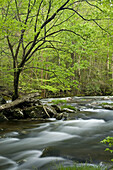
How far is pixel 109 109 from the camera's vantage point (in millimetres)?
10547

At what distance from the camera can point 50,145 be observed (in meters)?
4.75

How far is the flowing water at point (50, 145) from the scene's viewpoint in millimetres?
3521

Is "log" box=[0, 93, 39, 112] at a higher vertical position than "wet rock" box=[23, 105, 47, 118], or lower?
higher

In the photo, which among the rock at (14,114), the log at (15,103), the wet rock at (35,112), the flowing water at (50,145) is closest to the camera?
the flowing water at (50,145)

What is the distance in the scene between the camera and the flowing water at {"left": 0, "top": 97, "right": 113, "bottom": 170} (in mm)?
3521

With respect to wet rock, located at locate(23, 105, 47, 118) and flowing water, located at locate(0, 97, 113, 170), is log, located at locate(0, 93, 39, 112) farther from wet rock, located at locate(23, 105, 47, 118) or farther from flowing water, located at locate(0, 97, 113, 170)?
flowing water, located at locate(0, 97, 113, 170)

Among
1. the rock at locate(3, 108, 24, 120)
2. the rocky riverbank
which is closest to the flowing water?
the rocky riverbank

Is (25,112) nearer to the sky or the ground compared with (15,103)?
nearer to the ground

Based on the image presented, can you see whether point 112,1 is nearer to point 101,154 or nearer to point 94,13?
point 94,13

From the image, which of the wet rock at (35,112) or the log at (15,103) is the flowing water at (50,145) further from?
the log at (15,103)

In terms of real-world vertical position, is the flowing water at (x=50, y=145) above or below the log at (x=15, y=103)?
below

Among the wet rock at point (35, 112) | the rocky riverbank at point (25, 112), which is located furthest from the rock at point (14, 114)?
the wet rock at point (35, 112)

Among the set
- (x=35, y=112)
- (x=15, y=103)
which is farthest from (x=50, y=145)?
(x=15, y=103)

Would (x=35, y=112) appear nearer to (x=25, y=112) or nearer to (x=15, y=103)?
(x=25, y=112)
